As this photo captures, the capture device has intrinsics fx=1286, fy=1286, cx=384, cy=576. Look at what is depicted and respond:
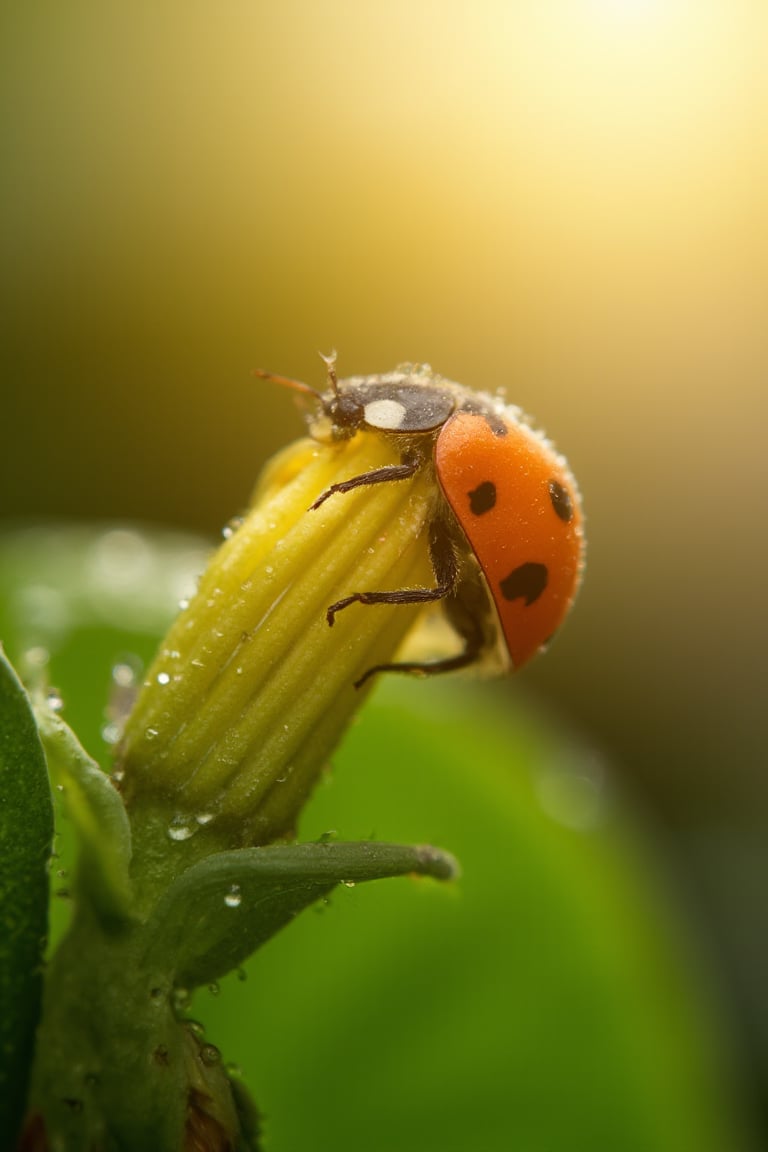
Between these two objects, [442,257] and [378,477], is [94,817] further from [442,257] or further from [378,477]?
[442,257]

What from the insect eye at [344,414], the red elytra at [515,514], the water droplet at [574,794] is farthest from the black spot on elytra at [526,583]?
the water droplet at [574,794]

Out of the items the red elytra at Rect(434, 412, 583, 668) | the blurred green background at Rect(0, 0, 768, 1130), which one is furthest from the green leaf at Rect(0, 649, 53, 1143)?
the blurred green background at Rect(0, 0, 768, 1130)

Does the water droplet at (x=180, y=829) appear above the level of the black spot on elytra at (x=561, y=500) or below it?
below

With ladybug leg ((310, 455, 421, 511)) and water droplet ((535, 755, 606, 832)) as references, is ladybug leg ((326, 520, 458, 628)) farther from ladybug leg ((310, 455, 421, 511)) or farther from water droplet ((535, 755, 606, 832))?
water droplet ((535, 755, 606, 832))

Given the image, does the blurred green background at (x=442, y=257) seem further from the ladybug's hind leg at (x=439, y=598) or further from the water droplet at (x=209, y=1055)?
the water droplet at (x=209, y=1055)

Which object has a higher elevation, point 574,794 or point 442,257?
point 442,257

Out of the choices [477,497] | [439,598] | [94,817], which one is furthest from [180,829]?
[477,497]
